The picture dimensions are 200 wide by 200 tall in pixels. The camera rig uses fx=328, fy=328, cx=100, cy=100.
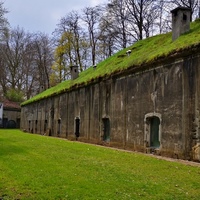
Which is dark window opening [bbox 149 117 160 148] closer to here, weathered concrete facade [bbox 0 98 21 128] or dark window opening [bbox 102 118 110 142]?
dark window opening [bbox 102 118 110 142]

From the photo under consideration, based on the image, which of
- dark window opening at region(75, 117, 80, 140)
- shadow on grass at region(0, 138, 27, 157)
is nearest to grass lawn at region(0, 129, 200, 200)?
shadow on grass at region(0, 138, 27, 157)

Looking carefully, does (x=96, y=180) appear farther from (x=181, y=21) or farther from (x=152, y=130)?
(x=181, y=21)

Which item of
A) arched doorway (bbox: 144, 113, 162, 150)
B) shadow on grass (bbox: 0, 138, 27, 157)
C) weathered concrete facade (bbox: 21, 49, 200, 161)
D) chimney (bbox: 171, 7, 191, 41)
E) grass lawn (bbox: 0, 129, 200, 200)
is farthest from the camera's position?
chimney (bbox: 171, 7, 191, 41)

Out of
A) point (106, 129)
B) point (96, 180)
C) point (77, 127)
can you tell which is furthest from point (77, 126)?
point (96, 180)

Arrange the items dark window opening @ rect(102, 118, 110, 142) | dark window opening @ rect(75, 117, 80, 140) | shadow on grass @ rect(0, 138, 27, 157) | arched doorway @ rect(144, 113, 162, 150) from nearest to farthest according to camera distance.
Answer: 1. shadow on grass @ rect(0, 138, 27, 157)
2. arched doorway @ rect(144, 113, 162, 150)
3. dark window opening @ rect(102, 118, 110, 142)
4. dark window opening @ rect(75, 117, 80, 140)

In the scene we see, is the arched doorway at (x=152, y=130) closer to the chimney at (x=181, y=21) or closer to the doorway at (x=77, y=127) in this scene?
the chimney at (x=181, y=21)

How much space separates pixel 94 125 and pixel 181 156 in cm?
924

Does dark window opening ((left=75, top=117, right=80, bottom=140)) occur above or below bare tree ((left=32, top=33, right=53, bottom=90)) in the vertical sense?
below

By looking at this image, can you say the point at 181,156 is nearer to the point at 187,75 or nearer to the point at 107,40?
the point at 187,75

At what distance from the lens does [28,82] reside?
5222 centimetres

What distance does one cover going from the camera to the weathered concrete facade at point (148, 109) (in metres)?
12.2

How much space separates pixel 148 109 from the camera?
48.8ft

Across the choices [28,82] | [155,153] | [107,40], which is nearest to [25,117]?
[28,82]

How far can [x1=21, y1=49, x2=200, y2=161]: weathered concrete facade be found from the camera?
12.2m
